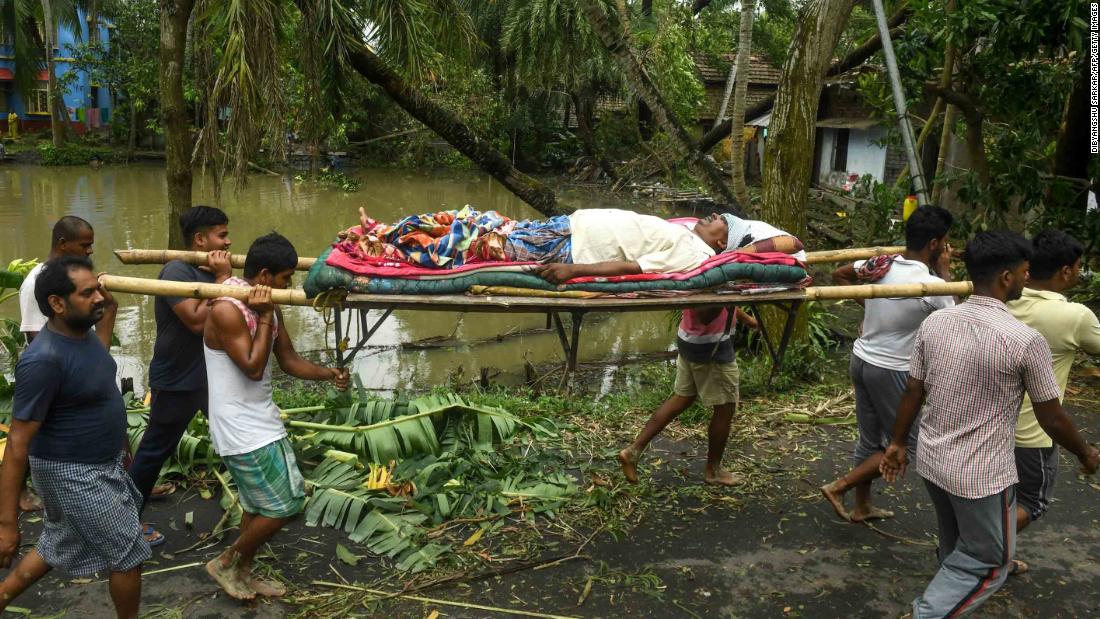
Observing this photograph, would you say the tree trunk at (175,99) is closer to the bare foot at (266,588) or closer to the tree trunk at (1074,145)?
the bare foot at (266,588)

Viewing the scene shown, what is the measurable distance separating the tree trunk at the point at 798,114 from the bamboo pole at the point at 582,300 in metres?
2.92

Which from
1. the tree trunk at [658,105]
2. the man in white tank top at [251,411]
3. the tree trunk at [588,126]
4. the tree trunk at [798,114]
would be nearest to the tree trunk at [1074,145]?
the tree trunk at [798,114]

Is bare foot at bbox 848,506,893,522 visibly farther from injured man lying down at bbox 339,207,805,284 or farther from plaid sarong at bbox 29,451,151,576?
plaid sarong at bbox 29,451,151,576

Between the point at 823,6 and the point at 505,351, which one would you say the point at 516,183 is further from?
the point at 823,6

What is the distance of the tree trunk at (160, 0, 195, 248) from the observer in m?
6.88

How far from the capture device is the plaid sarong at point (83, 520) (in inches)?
115

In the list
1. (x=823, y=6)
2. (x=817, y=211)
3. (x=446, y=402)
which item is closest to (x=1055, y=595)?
(x=446, y=402)

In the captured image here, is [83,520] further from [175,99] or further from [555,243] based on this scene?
[175,99]

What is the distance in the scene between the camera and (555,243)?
4.19 metres

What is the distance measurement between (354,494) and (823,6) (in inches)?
194

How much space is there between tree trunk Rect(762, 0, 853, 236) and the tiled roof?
62.3ft

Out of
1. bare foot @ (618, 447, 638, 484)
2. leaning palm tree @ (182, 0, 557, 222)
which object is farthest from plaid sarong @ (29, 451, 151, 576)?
leaning palm tree @ (182, 0, 557, 222)

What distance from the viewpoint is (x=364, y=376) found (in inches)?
321

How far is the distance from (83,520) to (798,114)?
5.60 m
